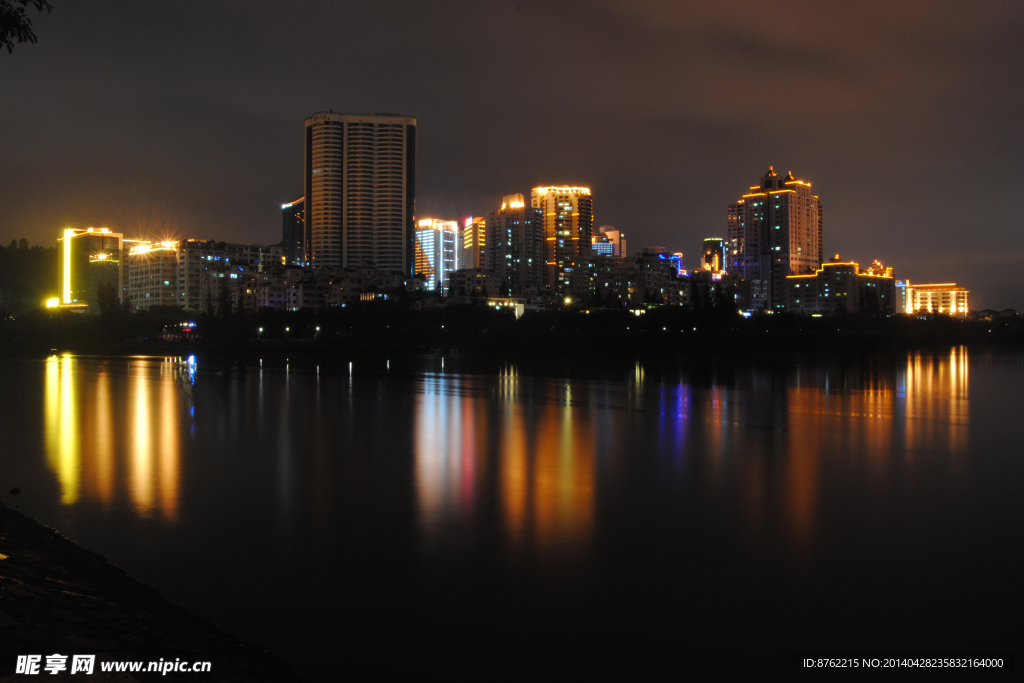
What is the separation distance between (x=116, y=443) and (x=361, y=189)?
427ft

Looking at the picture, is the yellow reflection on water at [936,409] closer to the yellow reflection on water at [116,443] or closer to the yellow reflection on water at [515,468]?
the yellow reflection on water at [515,468]

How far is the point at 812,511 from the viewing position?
8.65 m

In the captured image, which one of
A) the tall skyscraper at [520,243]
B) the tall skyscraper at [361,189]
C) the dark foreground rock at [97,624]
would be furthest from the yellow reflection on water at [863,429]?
the tall skyscraper at [520,243]

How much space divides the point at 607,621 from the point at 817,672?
4.96 ft

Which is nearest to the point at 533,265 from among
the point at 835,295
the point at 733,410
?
the point at 835,295

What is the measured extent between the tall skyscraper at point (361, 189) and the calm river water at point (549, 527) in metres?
123

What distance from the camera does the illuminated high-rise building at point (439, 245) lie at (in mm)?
181625

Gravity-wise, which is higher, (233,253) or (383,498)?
(233,253)

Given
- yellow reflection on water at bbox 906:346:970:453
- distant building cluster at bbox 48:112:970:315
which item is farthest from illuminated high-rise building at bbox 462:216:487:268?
yellow reflection on water at bbox 906:346:970:453

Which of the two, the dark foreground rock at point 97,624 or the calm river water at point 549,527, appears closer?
the dark foreground rock at point 97,624

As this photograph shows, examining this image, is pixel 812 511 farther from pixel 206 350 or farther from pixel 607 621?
pixel 206 350

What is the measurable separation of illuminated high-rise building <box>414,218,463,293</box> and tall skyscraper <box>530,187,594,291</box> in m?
28.5

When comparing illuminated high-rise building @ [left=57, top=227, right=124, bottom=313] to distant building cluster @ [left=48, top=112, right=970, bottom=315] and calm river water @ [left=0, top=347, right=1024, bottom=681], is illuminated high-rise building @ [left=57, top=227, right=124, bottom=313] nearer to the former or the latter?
distant building cluster @ [left=48, top=112, right=970, bottom=315]

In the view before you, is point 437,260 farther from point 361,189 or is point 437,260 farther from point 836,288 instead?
point 836,288
